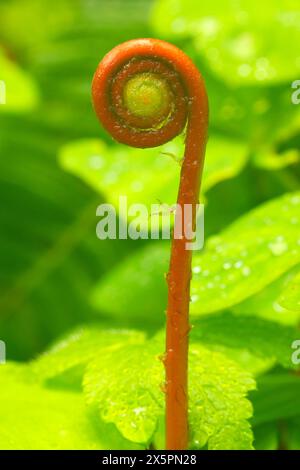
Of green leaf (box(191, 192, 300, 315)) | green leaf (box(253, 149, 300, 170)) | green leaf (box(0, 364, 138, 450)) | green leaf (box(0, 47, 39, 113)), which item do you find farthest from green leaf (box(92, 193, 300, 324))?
green leaf (box(0, 47, 39, 113))

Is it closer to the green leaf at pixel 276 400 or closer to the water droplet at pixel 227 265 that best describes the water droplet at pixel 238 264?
the water droplet at pixel 227 265

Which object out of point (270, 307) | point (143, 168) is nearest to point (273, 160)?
point (143, 168)

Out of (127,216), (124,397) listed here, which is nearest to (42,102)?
(127,216)

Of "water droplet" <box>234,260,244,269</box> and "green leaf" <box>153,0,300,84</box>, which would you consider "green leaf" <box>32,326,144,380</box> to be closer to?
"water droplet" <box>234,260,244,269</box>

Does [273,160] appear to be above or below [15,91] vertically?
below

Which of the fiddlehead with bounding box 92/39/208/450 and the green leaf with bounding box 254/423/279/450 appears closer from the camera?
the fiddlehead with bounding box 92/39/208/450

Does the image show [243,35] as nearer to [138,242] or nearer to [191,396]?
[138,242]
